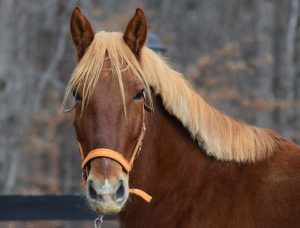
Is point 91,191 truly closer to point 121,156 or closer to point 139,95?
point 121,156

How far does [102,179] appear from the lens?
306cm

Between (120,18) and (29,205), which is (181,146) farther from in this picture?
(120,18)

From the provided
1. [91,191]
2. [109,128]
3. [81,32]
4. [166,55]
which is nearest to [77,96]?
[109,128]

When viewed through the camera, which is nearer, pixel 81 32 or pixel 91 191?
pixel 91 191

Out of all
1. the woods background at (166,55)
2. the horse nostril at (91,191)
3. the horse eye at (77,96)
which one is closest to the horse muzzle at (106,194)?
the horse nostril at (91,191)

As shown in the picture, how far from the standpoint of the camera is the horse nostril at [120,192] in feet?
10.1

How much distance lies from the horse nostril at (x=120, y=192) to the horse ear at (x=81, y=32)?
2.90 feet

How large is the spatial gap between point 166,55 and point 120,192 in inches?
381

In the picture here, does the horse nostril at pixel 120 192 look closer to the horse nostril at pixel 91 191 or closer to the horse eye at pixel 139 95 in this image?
the horse nostril at pixel 91 191

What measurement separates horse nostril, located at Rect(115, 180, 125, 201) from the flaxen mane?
23.9 inches

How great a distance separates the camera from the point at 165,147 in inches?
140

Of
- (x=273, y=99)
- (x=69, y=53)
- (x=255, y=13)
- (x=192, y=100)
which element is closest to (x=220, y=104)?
(x=273, y=99)

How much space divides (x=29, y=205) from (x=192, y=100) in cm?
303

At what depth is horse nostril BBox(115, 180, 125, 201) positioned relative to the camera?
307cm
